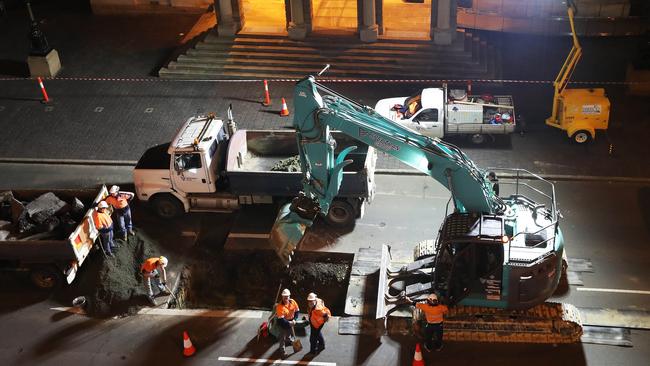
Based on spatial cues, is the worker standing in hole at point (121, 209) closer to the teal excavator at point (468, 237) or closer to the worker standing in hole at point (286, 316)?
the teal excavator at point (468, 237)

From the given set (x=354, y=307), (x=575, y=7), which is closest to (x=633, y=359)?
(x=354, y=307)

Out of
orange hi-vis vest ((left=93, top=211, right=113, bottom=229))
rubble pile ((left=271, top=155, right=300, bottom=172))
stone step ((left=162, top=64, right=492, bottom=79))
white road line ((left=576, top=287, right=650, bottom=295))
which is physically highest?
rubble pile ((left=271, top=155, right=300, bottom=172))

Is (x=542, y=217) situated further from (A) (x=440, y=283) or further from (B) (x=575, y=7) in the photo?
(B) (x=575, y=7)

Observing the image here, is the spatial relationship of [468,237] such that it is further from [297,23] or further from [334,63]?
[297,23]

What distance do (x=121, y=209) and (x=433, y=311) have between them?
30.3ft

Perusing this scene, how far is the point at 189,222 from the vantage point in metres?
22.0

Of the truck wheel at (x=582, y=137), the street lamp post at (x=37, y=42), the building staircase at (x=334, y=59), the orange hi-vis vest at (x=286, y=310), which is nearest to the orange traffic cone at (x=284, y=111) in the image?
the building staircase at (x=334, y=59)

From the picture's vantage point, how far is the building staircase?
28844 millimetres

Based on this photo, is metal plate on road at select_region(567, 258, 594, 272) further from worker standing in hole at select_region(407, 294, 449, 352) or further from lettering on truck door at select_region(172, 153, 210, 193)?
lettering on truck door at select_region(172, 153, 210, 193)

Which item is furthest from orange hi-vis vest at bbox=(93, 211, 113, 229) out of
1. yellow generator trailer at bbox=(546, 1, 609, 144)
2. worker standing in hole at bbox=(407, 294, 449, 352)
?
yellow generator trailer at bbox=(546, 1, 609, 144)

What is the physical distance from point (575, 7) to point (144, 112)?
17.1 m

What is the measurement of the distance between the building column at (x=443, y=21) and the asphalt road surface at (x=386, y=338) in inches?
355

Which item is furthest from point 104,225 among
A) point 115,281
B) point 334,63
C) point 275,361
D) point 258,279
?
point 334,63

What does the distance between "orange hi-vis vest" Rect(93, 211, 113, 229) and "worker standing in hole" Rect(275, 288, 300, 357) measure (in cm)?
577
